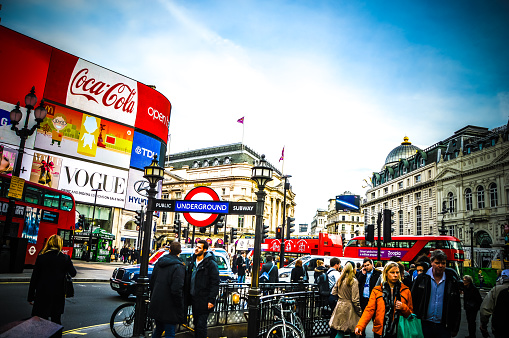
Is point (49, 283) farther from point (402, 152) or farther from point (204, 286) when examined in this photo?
point (402, 152)

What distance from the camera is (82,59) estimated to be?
35656 mm

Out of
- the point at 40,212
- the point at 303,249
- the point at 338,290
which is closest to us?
the point at 338,290

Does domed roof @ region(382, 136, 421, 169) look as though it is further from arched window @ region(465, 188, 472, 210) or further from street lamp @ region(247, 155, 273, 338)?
street lamp @ region(247, 155, 273, 338)

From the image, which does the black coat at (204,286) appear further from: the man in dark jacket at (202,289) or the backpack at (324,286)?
the backpack at (324,286)

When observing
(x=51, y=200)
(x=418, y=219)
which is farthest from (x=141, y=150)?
(x=418, y=219)

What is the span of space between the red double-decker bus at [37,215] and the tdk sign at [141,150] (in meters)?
17.7

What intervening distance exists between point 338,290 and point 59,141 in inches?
1332

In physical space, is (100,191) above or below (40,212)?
above

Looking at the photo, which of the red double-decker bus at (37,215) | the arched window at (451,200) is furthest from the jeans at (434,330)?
the arched window at (451,200)

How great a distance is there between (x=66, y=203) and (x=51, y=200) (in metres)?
1.26

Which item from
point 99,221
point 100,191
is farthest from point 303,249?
point 99,221

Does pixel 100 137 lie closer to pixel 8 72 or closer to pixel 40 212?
pixel 8 72

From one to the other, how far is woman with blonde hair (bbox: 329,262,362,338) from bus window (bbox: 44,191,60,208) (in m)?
19.0

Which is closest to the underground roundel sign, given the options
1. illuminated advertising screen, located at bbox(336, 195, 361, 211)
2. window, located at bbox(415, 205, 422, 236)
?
window, located at bbox(415, 205, 422, 236)
